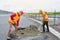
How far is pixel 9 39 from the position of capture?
13.6m

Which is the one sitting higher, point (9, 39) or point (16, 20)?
point (16, 20)

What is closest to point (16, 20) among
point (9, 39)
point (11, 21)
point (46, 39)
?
point (11, 21)

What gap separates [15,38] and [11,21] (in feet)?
3.67

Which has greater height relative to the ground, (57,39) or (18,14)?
(18,14)

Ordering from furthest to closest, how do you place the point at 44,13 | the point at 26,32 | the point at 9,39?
the point at 44,13
the point at 26,32
the point at 9,39

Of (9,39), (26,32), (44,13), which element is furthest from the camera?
(44,13)

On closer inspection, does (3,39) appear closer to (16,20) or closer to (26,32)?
(16,20)

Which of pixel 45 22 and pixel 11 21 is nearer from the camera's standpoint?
pixel 11 21

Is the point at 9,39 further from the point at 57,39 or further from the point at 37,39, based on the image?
the point at 57,39

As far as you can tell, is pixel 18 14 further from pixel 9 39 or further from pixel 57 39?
pixel 57 39

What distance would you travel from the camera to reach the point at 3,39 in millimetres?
13727

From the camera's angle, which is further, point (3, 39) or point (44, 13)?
point (44, 13)

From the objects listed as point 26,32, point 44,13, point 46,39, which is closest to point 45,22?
point 44,13

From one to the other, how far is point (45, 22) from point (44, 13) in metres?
0.78
